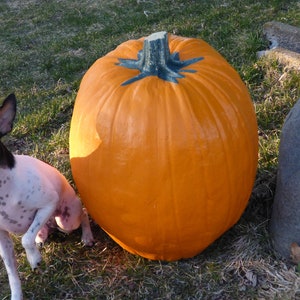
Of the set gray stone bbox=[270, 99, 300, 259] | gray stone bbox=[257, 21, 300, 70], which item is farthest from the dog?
gray stone bbox=[257, 21, 300, 70]

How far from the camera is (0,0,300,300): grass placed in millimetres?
3049

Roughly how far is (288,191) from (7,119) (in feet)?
5.25

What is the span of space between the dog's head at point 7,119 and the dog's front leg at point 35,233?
0.34 metres

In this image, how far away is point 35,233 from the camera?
9.46ft

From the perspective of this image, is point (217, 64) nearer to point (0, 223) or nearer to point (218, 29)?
point (0, 223)

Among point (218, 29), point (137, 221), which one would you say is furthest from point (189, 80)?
point (218, 29)

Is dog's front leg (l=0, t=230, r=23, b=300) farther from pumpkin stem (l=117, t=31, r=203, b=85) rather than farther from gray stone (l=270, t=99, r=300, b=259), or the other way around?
gray stone (l=270, t=99, r=300, b=259)

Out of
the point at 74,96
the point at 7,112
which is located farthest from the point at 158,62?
the point at 74,96

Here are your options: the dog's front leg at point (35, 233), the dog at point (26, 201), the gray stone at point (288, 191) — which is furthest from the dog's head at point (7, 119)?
the gray stone at point (288, 191)

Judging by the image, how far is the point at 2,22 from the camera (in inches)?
315

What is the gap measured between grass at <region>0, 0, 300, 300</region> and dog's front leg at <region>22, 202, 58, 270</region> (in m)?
0.31

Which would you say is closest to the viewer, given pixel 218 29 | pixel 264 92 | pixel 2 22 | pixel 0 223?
pixel 0 223

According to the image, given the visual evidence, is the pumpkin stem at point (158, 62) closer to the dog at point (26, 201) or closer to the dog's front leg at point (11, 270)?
the dog at point (26, 201)

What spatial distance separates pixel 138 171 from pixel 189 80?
57 centimetres
